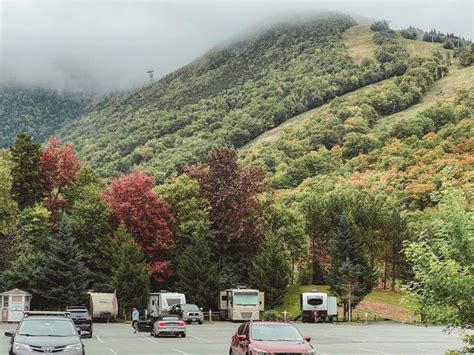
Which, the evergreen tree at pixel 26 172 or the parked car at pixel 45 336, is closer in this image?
the parked car at pixel 45 336

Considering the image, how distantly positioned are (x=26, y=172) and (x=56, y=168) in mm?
3746

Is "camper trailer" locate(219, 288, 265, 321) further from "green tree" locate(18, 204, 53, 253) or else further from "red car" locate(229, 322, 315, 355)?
"red car" locate(229, 322, 315, 355)

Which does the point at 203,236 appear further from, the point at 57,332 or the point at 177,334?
the point at 57,332

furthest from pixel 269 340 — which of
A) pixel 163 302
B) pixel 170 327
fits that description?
pixel 163 302

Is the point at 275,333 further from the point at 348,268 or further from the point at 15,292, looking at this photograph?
the point at 348,268

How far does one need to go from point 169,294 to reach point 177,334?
20178mm

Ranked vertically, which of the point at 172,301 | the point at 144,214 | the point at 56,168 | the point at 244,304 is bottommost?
the point at 244,304

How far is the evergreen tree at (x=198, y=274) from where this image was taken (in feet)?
224

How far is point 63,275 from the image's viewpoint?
6394 centimetres

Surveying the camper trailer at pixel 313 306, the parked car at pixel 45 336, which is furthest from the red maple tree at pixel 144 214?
the parked car at pixel 45 336

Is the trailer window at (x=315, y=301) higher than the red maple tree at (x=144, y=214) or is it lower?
lower

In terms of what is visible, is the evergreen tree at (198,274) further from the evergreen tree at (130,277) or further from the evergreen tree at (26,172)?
the evergreen tree at (26,172)

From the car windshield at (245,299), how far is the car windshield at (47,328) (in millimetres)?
42465

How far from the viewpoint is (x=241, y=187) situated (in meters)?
75.2
